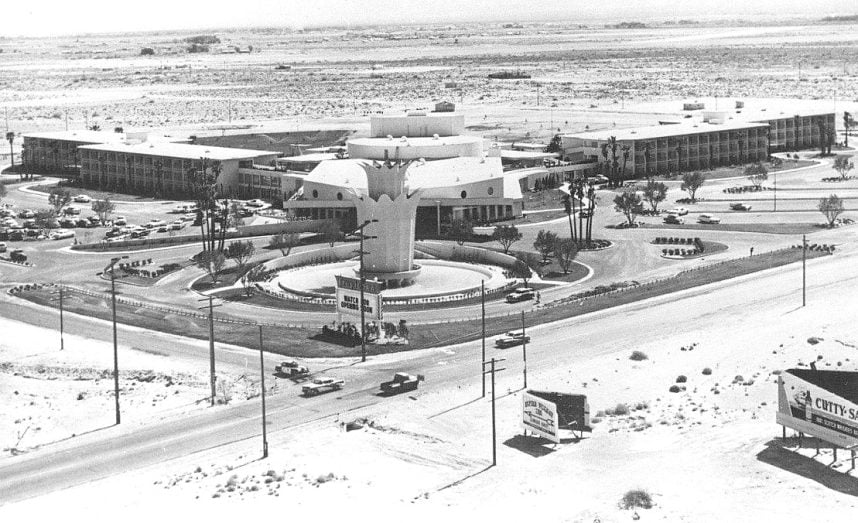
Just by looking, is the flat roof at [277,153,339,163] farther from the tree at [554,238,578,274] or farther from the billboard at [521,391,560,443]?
the billboard at [521,391,560,443]

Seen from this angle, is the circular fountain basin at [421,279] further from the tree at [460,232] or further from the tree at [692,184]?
the tree at [692,184]

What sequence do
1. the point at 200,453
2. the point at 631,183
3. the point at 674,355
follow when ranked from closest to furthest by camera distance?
the point at 200,453 < the point at 674,355 < the point at 631,183

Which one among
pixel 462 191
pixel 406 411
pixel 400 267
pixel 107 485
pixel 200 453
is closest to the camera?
Result: pixel 107 485

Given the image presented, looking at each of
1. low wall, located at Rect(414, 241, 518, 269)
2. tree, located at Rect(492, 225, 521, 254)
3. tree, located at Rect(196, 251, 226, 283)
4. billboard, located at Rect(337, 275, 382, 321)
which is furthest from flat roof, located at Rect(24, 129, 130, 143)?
billboard, located at Rect(337, 275, 382, 321)

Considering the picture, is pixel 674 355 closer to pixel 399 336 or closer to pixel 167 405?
pixel 399 336

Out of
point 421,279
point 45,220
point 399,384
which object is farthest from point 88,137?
point 399,384

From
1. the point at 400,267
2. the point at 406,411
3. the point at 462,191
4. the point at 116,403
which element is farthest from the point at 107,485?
the point at 462,191

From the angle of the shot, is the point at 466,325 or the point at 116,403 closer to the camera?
the point at 116,403

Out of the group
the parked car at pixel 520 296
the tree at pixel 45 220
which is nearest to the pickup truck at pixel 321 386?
the parked car at pixel 520 296
